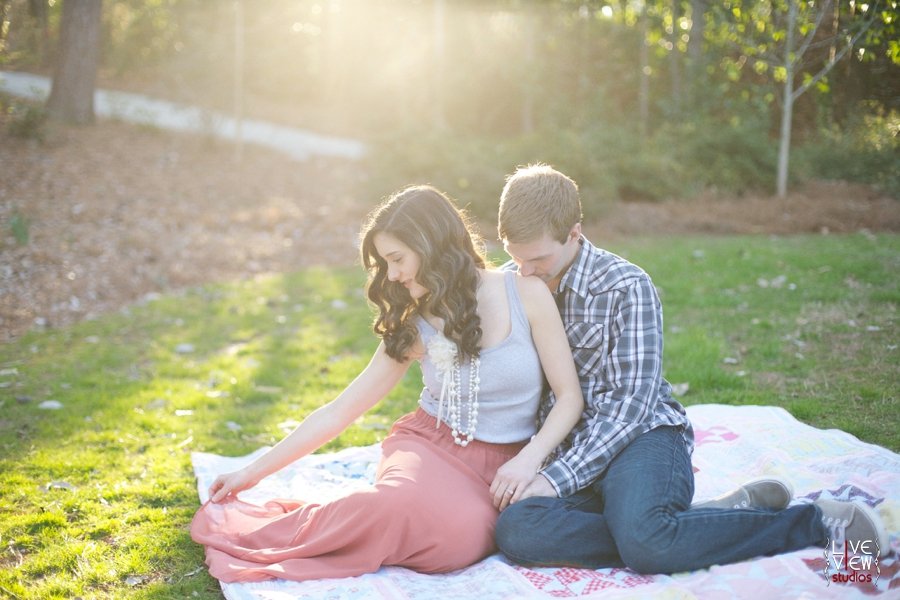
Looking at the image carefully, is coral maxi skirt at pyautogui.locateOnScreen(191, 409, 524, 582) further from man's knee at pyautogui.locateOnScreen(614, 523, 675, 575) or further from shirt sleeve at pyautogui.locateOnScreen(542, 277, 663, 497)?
man's knee at pyautogui.locateOnScreen(614, 523, 675, 575)

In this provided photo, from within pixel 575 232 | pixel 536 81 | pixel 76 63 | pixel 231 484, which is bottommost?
pixel 231 484

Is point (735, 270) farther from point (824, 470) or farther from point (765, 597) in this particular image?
point (765, 597)

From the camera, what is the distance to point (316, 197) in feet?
42.4

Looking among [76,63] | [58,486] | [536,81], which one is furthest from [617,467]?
[536,81]

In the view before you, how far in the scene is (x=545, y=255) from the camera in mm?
3287

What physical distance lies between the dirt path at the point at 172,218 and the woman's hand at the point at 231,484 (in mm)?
4343

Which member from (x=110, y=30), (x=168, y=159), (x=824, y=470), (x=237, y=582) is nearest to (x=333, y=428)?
(x=237, y=582)

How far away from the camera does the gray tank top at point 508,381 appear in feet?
10.9

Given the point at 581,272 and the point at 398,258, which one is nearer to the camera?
the point at 398,258

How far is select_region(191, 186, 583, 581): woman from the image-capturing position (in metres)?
3.16

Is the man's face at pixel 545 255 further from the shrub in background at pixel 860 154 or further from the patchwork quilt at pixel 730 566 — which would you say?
the shrub in background at pixel 860 154

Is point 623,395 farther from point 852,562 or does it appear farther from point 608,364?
point 852,562

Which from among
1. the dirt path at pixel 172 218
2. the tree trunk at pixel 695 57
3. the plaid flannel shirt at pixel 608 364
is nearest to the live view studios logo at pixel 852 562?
the plaid flannel shirt at pixel 608 364

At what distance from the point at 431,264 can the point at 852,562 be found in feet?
6.31
